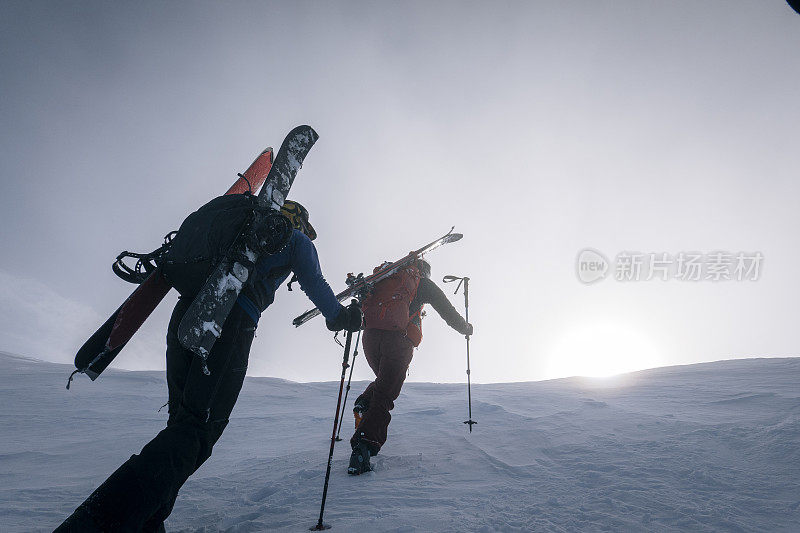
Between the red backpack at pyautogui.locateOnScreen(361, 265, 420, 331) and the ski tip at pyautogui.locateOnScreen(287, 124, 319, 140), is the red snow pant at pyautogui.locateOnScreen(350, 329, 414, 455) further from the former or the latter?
the ski tip at pyautogui.locateOnScreen(287, 124, 319, 140)

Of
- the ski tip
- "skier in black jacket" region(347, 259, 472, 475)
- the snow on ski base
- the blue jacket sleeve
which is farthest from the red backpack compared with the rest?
the ski tip

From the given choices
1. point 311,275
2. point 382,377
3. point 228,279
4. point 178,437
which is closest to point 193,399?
point 178,437

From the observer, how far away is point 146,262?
2.74 m

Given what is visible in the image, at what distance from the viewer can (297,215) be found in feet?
10.0

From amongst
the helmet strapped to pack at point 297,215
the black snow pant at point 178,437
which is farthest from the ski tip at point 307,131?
the black snow pant at point 178,437

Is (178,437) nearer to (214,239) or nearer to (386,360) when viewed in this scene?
(214,239)

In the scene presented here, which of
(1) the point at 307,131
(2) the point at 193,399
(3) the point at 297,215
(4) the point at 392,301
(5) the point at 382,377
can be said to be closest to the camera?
(2) the point at 193,399

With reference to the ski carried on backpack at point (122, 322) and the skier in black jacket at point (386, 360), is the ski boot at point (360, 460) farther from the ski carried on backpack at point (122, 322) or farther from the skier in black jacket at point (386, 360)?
the ski carried on backpack at point (122, 322)

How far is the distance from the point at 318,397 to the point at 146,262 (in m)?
7.11

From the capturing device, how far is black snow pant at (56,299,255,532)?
1572 mm

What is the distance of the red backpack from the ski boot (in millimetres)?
1298

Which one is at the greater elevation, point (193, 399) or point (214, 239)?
point (214, 239)

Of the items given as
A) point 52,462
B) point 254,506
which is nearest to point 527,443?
point 254,506

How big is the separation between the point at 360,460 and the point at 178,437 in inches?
78.5
